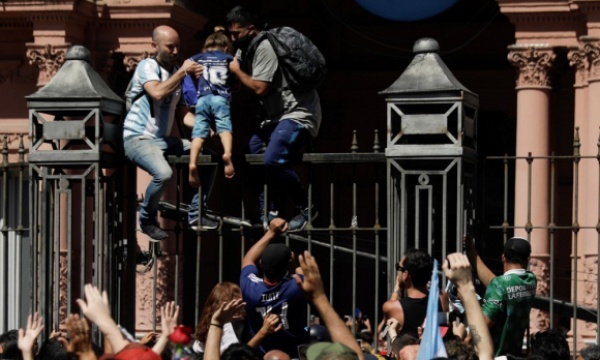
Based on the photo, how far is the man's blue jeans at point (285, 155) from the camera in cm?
1325

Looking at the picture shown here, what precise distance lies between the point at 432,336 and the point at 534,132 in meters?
14.8

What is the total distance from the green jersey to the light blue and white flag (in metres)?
1.63

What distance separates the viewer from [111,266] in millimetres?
13320

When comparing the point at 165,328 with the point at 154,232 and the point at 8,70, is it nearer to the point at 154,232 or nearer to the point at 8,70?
the point at 154,232

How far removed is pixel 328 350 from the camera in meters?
9.78

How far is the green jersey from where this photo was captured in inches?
484

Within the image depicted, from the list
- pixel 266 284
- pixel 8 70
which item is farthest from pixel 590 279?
pixel 266 284

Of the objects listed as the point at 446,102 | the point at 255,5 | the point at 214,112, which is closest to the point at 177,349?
the point at 446,102

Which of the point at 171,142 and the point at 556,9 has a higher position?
the point at 556,9

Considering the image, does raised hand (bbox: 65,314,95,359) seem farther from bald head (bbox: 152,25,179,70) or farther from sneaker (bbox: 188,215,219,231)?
bald head (bbox: 152,25,179,70)

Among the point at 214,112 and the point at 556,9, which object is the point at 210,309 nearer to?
the point at 214,112

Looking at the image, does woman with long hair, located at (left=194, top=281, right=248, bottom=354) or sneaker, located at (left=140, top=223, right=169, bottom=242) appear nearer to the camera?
woman with long hair, located at (left=194, top=281, right=248, bottom=354)

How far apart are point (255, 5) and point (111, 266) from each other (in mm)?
17179

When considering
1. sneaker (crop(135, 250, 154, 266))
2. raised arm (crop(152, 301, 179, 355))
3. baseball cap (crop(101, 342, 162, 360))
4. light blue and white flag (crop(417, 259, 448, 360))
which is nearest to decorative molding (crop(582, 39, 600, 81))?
sneaker (crop(135, 250, 154, 266))
